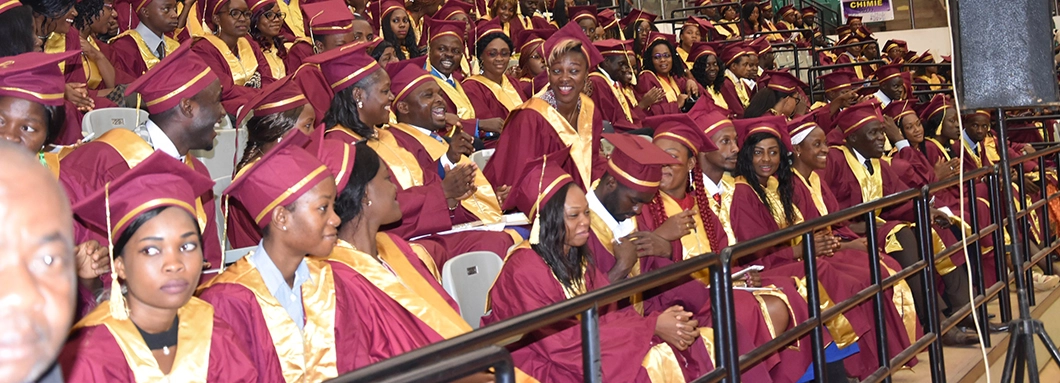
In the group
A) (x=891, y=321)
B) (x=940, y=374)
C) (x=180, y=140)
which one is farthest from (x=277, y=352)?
(x=891, y=321)

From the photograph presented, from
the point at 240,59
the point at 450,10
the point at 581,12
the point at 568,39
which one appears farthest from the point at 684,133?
the point at 581,12

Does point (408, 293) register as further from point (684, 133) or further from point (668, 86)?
point (668, 86)

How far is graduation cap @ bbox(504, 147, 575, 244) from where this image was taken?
335 cm

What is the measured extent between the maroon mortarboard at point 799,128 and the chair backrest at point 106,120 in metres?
3.52

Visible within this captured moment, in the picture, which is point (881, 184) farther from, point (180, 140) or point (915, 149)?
point (180, 140)

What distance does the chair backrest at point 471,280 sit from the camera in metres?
3.32

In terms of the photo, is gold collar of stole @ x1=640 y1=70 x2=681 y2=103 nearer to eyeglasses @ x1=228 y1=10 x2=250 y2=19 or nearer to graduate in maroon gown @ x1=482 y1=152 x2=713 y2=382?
eyeglasses @ x1=228 y1=10 x2=250 y2=19

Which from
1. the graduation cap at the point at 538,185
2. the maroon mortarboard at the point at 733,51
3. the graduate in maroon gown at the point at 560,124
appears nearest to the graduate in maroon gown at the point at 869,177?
the graduate in maroon gown at the point at 560,124

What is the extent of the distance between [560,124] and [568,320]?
8.48ft

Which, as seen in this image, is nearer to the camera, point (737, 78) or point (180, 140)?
point (180, 140)

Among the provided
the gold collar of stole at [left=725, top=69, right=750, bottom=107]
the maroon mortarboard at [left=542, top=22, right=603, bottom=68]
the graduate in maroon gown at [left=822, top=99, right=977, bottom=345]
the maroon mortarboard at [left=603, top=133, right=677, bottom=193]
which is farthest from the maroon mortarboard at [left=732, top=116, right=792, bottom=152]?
the gold collar of stole at [left=725, top=69, right=750, bottom=107]

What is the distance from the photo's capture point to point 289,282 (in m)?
2.69

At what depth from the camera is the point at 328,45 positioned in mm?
6211

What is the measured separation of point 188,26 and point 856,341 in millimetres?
4907
